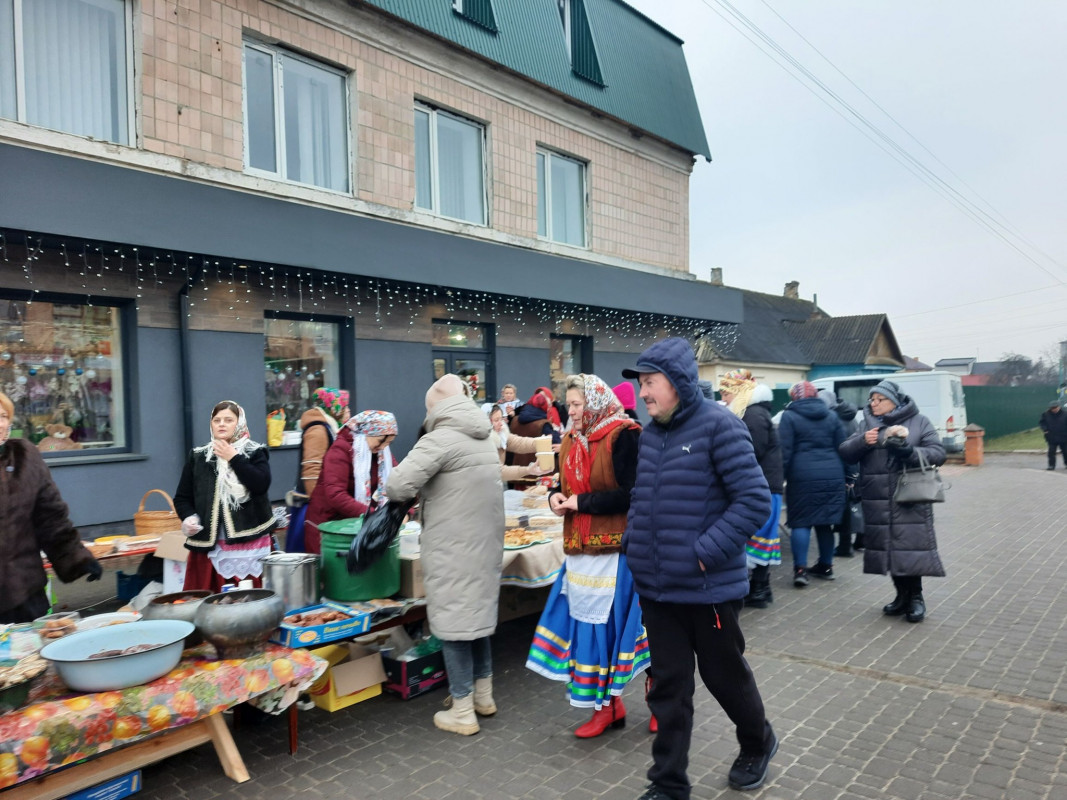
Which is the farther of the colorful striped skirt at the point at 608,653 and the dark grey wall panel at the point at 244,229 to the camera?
the dark grey wall panel at the point at 244,229

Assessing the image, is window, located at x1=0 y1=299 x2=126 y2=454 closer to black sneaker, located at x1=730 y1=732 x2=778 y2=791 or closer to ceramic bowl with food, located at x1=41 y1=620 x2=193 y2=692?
ceramic bowl with food, located at x1=41 y1=620 x2=193 y2=692

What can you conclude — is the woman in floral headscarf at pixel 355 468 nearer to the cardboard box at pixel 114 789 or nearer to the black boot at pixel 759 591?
the cardboard box at pixel 114 789

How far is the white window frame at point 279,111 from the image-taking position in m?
9.46

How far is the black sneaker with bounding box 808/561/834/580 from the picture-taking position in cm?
753

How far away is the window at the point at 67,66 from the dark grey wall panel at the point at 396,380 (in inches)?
162

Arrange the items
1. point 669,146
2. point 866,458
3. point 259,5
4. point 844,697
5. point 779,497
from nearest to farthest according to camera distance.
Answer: point 844,697
point 866,458
point 779,497
point 259,5
point 669,146

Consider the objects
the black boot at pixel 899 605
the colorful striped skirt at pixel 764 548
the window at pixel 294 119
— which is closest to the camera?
the black boot at pixel 899 605

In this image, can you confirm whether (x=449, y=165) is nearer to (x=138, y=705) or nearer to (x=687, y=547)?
(x=687, y=547)

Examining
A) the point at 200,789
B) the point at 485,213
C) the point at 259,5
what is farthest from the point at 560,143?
the point at 200,789

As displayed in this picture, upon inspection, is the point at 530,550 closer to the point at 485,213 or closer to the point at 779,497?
the point at 779,497

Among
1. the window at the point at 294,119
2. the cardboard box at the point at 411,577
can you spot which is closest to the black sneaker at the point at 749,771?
the cardboard box at the point at 411,577

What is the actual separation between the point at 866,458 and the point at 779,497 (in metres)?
0.97

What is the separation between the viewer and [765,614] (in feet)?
20.8

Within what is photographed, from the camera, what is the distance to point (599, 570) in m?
4.02
